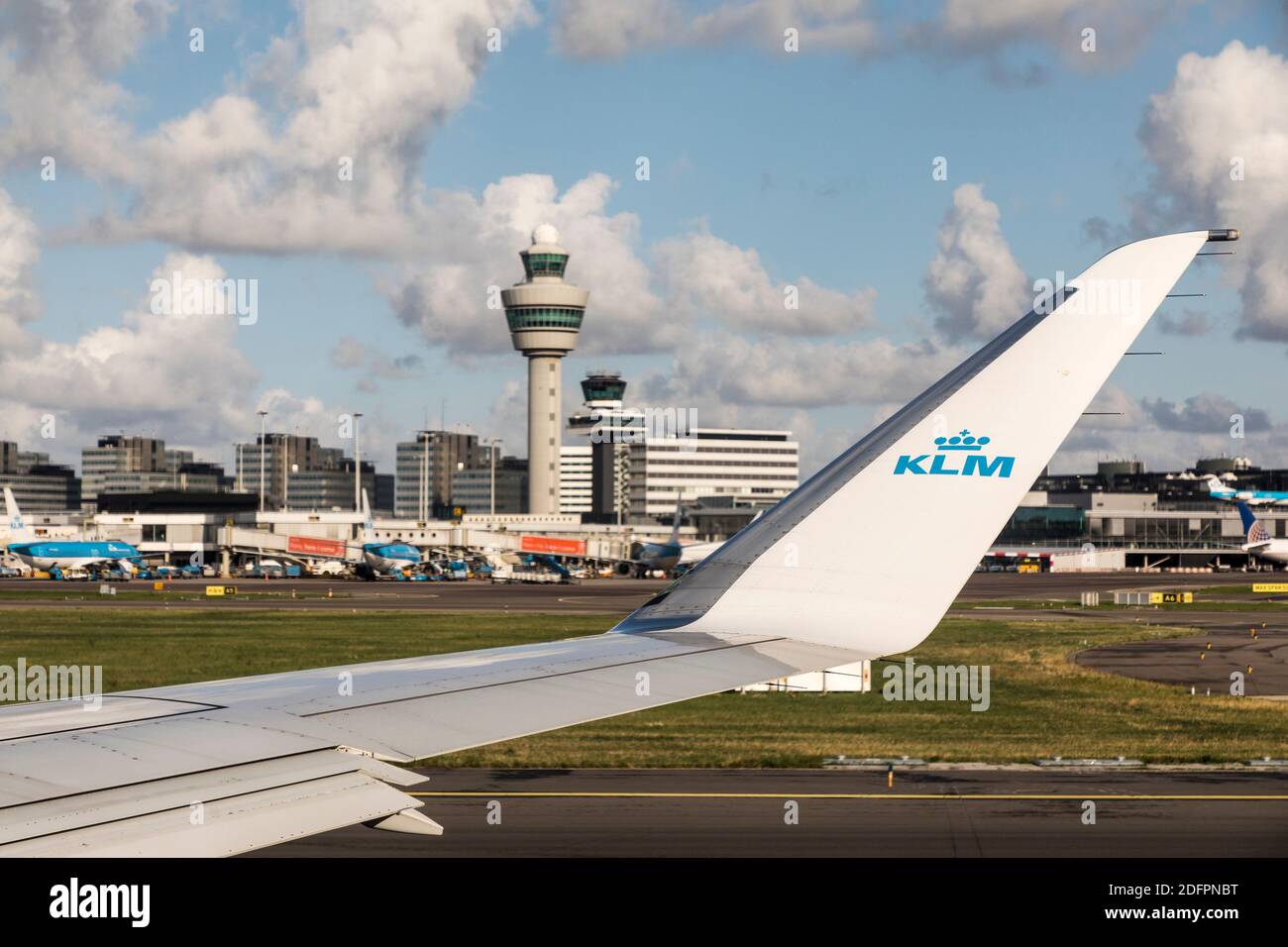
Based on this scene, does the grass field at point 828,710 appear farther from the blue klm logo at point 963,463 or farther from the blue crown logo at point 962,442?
the blue crown logo at point 962,442

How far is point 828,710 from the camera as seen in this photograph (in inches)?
1325

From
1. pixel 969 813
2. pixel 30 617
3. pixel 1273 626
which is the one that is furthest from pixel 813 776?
pixel 30 617

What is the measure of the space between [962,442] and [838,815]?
13507 mm

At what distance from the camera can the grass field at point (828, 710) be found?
85.9ft

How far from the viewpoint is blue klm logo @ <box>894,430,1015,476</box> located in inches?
284

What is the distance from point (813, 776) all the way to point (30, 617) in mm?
63286

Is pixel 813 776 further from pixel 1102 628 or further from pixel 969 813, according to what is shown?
pixel 1102 628

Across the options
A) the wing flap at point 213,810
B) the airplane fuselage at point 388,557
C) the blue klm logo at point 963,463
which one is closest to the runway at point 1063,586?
the airplane fuselage at point 388,557

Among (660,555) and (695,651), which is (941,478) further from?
(660,555)

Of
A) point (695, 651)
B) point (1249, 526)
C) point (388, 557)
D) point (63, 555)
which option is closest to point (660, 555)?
point (388, 557)

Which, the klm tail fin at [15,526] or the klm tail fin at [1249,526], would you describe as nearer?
the klm tail fin at [1249,526]

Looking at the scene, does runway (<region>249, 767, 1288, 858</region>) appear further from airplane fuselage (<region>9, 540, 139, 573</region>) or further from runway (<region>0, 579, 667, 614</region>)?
airplane fuselage (<region>9, 540, 139, 573</region>)

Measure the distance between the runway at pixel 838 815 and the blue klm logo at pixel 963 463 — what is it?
1041cm
